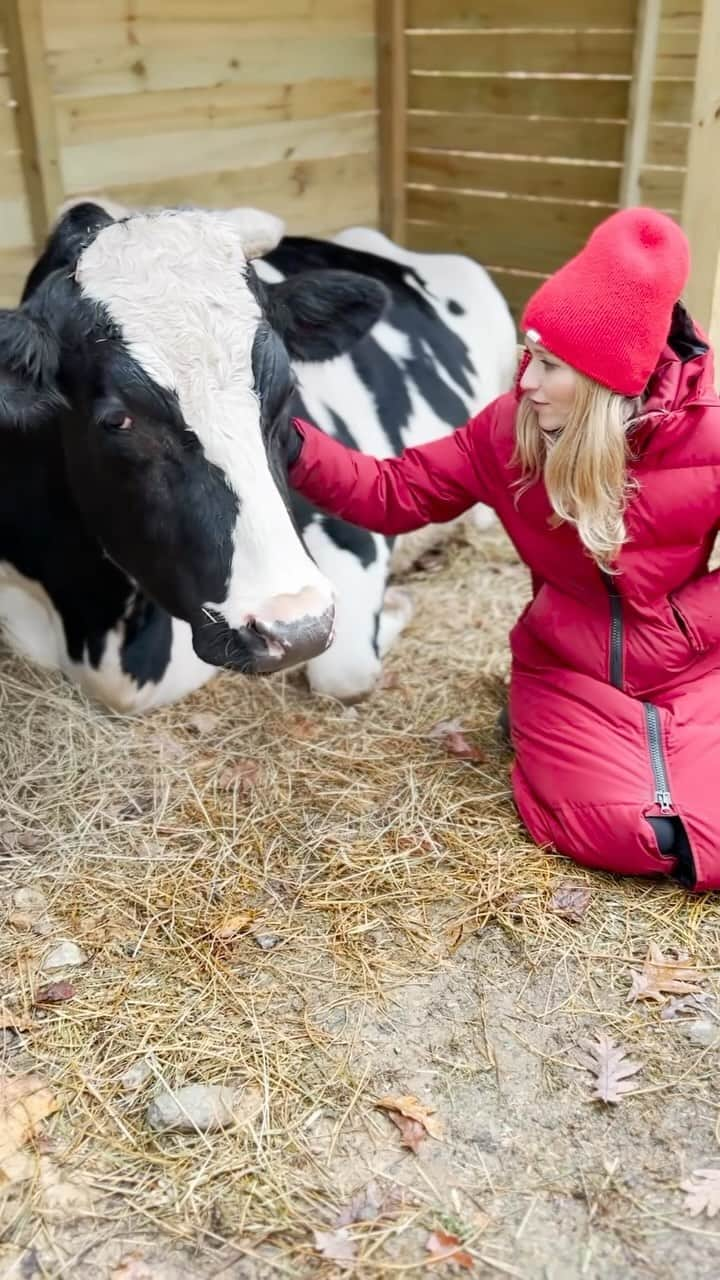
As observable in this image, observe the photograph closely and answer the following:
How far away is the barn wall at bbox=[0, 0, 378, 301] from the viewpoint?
448cm

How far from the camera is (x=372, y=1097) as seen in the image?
2.31 m

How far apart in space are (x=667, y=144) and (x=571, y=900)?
4.03 meters

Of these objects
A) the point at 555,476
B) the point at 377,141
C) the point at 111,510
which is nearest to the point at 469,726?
the point at 555,476

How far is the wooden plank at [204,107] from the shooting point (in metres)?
4.54

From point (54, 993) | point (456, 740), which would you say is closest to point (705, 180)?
point (456, 740)

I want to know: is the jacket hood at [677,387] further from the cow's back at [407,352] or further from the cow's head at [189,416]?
the cow's back at [407,352]

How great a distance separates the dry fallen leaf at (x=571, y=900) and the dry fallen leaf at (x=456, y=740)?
24.1 inches

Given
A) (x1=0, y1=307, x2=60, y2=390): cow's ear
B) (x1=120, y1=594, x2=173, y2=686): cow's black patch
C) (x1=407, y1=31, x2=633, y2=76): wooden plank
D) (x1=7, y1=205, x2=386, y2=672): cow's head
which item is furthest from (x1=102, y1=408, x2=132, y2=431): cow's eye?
(x1=407, y1=31, x2=633, y2=76): wooden plank

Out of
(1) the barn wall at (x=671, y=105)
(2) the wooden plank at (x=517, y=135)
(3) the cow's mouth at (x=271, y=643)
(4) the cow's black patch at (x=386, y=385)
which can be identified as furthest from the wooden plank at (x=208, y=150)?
(3) the cow's mouth at (x=271, y=643)

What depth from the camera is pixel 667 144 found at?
5.44 m

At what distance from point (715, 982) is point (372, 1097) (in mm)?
835

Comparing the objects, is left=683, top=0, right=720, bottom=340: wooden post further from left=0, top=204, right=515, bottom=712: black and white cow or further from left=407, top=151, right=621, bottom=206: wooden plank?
left=407, top=151, right=621, bottom=206: wooden plank

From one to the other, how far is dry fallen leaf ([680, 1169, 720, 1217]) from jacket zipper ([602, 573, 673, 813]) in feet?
2.90

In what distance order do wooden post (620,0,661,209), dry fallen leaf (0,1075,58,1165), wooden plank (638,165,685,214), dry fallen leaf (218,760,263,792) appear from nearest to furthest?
dry fallen leaf (0,1075,58,1165), dry fallen leaf (218,760,263,792), wooden post (620,0,661,209), wooden plank (638,165,685,214)
